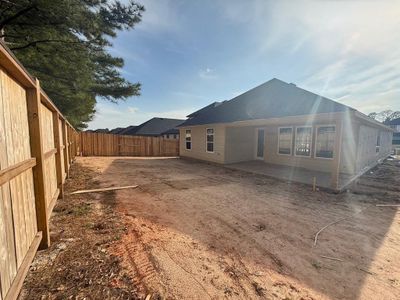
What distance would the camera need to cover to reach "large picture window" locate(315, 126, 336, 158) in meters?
9.02

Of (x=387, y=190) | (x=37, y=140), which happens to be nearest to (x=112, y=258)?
(x=37, y=140)

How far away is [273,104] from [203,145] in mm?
5476

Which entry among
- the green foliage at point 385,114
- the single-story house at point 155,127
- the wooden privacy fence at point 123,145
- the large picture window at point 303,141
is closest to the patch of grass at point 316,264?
the large picture window at point 303,141

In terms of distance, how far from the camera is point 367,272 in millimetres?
2516

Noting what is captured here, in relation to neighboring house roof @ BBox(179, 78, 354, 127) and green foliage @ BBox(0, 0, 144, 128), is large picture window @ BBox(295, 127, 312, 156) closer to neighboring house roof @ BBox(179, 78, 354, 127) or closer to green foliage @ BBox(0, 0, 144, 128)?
neighboring house roof @ BBox(179, 78, 354, 127)

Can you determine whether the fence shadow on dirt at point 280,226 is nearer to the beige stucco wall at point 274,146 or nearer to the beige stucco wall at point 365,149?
the beige stucco wall at point 274,146

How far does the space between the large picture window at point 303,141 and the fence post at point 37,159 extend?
1051 cm

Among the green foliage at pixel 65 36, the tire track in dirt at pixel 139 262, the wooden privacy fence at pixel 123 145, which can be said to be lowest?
the tire track in dirt at pixel 139 262

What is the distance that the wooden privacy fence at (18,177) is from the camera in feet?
5.41

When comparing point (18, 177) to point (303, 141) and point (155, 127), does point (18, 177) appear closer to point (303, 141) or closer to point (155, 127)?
point (303, 141)

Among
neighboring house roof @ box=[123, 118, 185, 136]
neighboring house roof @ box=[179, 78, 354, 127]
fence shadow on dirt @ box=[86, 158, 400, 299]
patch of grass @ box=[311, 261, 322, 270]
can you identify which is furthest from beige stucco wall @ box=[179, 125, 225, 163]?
neighboring house roof @ box=[123, 118, 185, 136]

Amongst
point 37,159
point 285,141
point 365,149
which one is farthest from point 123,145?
point 365,149

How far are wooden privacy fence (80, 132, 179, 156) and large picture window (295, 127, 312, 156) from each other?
1189 centimetres

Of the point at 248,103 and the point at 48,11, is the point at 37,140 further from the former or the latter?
the point at 248,103
